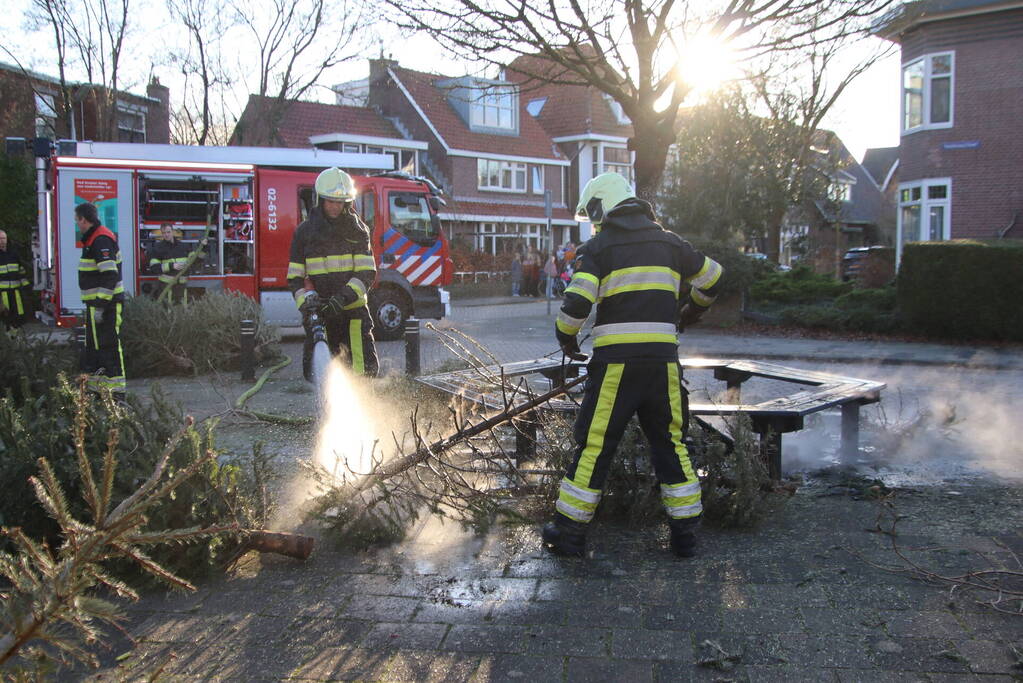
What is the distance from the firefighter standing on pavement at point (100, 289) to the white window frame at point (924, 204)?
62.1 ft

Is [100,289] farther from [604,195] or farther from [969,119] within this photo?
[969,119]

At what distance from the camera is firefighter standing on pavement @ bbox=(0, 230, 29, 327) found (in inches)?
431

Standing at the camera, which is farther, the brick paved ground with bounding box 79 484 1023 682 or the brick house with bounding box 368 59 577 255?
the brick house with bounding box 368 59 577 255

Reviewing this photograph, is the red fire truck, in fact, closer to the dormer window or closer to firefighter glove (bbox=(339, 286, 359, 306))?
firefighter glove (bbox=(339, 286, 359, 306))

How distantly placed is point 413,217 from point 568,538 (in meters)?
11.1

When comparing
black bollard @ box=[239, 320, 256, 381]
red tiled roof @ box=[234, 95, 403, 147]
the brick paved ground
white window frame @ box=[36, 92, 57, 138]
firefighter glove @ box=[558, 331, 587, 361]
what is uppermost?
red tiled roof @ box=[234, 95, 403, 147]

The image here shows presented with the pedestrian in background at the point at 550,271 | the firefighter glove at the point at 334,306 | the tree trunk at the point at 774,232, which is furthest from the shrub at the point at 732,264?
the tree trunk at the point at 774,232

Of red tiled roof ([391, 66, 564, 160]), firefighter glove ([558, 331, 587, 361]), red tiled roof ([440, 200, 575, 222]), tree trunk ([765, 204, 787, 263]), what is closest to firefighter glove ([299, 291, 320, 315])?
firefighter glove ([558, 331, 587, 361])

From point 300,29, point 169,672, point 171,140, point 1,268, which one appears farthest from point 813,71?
point 169,672

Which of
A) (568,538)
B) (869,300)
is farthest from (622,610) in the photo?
(869,300)

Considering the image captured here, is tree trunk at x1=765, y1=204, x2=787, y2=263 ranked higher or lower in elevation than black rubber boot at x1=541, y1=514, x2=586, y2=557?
higher

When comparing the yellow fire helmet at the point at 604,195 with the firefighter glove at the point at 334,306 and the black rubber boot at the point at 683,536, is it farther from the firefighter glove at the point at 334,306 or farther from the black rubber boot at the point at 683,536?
the firefighter glove at the point at 334,306

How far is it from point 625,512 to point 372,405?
2674 millimetres

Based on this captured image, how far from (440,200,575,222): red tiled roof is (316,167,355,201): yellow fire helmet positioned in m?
28.2
